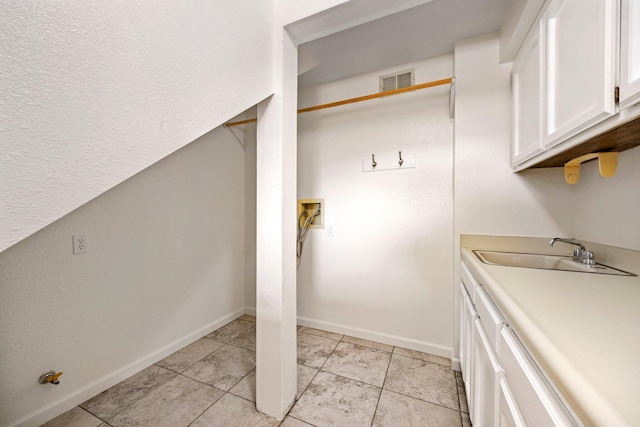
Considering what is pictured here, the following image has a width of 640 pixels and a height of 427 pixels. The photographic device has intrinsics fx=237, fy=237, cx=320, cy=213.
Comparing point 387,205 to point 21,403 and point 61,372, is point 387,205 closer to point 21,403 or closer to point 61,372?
point 61,372

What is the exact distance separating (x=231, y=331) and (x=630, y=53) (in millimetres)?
2988

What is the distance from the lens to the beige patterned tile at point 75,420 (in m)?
1.34

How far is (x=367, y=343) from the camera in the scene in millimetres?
2174

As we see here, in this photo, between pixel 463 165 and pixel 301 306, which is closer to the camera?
pixel 463 165

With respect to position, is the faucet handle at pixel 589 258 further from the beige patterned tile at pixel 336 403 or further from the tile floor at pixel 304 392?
the beige patterned tile at pixel 336 403

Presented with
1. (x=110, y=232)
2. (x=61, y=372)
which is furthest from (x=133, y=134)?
(x=61, y=372)

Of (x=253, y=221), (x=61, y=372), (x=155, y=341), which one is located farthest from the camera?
(x=253, y=221)

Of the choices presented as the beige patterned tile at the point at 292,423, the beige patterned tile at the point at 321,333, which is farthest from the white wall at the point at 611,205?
the beige patterned tile at the point at 321,333

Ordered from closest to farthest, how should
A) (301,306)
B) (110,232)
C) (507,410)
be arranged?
1. (507,410)
2. (110,232)
3. (301,306)

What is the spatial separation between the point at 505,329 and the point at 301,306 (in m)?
2.01

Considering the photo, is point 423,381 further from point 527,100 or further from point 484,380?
point 527,100

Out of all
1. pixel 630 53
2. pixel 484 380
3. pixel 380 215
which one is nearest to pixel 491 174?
pixel 380 215

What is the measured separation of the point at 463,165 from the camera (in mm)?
1769

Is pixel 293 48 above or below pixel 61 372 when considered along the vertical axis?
above
